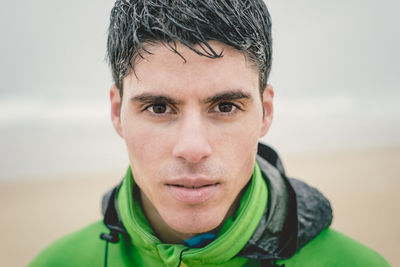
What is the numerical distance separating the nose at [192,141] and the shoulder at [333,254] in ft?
3.16

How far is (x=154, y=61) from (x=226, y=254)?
46.8 inches

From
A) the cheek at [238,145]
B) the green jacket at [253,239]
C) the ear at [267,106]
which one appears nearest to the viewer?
the cheek at [238,145]

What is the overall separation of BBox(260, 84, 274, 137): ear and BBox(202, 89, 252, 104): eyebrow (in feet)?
1.44

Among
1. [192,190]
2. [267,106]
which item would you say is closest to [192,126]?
[192,190]

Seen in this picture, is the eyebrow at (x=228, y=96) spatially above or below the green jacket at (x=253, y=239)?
above

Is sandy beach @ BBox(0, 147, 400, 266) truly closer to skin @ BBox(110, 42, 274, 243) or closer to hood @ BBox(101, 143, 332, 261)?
hood @ BBox(101, 143, 332, 261)

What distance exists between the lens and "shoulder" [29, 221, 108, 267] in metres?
2.39

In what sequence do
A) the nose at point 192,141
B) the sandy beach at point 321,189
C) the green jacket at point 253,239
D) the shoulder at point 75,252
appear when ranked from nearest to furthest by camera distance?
the nose at point 192,141
the green jacket at point 253,239
the shoulder at point 75,252
the sandy beach at point 321,189

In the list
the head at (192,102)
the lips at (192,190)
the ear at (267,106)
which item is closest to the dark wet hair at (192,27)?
the head at (192,102)

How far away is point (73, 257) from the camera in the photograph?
2426mm

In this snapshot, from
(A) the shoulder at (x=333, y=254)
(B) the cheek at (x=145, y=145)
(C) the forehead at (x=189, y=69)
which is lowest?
(A) the shoulder at (x=333, y=254)

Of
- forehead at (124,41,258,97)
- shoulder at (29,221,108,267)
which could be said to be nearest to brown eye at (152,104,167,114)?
forehead at (124,41,258,97)

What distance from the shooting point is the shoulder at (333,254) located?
2.07 m

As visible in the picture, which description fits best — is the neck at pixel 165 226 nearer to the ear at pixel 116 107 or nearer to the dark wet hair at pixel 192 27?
the ear at pixel 116 107
